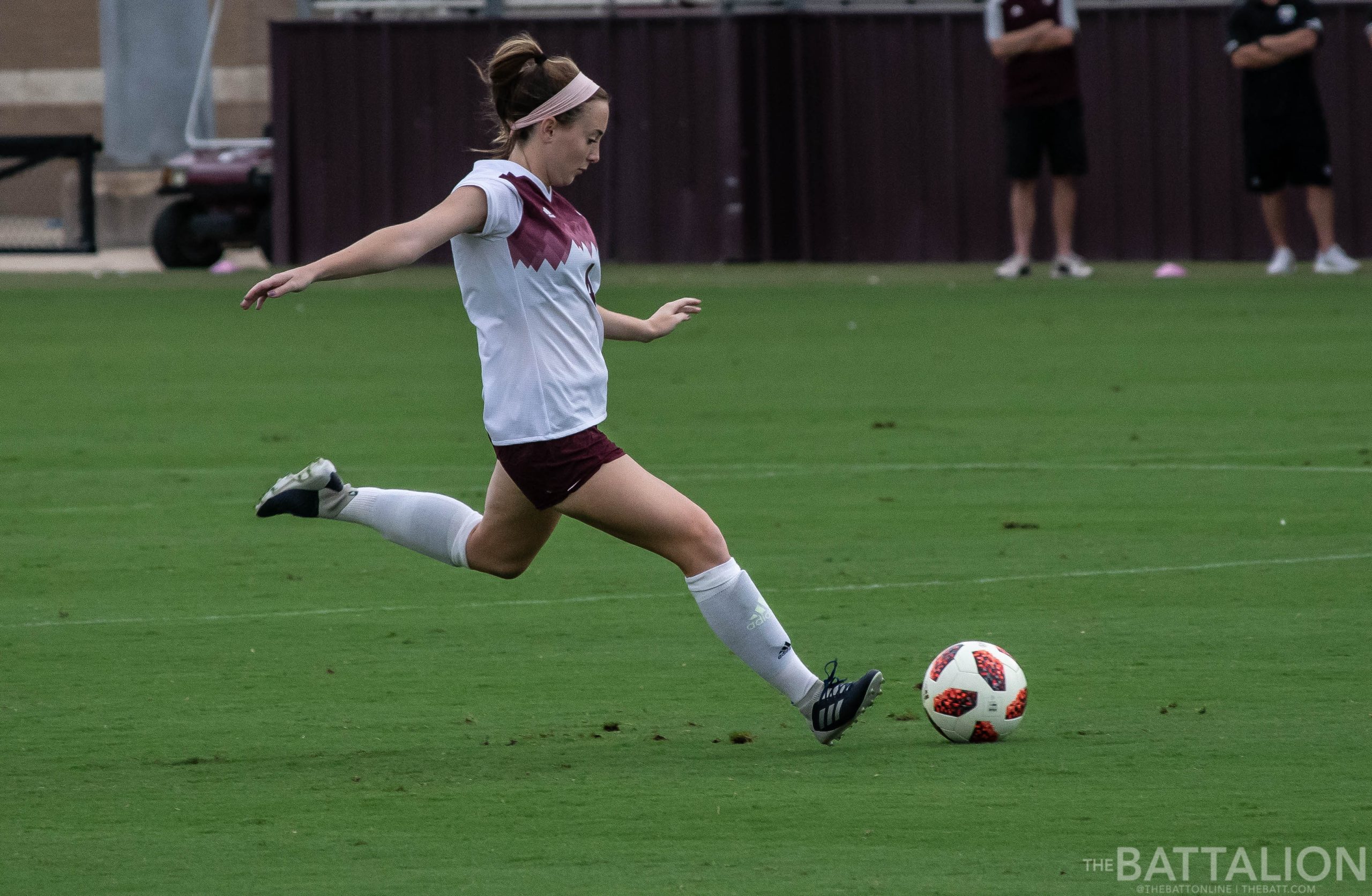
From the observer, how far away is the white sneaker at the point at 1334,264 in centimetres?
1989

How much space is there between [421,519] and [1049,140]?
14.1m

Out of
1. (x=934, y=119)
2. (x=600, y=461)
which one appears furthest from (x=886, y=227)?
(x=600, y=461)

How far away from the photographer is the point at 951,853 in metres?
4.95

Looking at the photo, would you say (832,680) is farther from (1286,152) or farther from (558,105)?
(1286,152)

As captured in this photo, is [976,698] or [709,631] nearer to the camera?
[976,698]

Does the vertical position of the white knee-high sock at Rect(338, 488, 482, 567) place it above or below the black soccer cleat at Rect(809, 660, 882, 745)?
above

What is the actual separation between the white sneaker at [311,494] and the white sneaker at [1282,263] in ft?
48.2

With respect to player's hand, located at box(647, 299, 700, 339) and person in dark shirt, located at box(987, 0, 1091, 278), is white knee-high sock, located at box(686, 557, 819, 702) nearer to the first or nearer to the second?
player's hand, located at box(647, 299, 700, 339)

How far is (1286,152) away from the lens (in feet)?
63.4

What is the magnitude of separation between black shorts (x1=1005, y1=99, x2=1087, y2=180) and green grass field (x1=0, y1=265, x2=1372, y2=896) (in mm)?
4087

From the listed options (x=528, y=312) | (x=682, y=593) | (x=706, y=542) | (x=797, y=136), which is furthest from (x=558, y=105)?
(x=797, y=136)

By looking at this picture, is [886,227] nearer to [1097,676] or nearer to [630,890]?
[1097,676]

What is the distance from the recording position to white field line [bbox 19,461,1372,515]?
35.4ft

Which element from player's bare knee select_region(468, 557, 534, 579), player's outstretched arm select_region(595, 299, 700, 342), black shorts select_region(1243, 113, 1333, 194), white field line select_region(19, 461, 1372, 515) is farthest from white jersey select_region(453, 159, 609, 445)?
black shorts select_region(1243, 113, 1333, 194)
